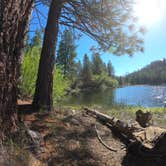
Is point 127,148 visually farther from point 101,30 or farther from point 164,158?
point 101,30

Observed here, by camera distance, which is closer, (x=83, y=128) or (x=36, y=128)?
(x=36, y=128)

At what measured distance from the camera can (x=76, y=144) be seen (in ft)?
18.1

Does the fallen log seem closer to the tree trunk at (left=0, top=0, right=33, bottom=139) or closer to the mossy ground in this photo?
the mossy ground

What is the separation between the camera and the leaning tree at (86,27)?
7367 millimetres

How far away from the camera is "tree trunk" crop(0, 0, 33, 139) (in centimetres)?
402

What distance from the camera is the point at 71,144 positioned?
5477mm

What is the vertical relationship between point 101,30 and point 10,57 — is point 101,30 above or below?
above

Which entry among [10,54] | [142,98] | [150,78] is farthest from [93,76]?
[10,54]

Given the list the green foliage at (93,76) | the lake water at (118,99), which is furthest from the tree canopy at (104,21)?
the green foliage at (93,76)

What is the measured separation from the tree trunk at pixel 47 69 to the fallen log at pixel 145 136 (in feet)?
5.01

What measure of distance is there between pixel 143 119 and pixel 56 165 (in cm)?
318

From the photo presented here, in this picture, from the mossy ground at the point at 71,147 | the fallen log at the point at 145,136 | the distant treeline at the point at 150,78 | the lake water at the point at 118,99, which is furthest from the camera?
the distant treeline at the point at 150,78

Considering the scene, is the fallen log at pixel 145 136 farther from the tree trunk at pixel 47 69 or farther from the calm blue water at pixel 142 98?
the calm blue water at pixel 142 98

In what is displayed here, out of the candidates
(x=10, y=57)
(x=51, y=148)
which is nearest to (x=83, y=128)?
(x=51, y=148)
